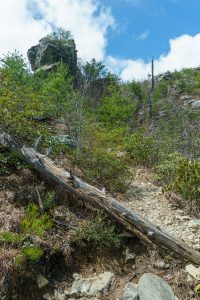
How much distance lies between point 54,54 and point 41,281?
834 inches

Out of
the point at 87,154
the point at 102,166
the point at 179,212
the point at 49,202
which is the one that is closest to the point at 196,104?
the point at 87,154

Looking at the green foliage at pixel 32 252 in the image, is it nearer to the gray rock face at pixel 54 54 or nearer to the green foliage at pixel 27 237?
the green foliage at pixel 27 237

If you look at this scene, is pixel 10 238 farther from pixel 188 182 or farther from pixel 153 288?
pixel 188 182

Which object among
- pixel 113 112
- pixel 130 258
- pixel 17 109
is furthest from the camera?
pixel 113 112

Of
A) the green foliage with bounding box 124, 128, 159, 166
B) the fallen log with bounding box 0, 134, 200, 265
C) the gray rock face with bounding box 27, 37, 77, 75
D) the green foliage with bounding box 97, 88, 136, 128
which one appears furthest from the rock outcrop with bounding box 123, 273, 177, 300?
the gray rock face with bounding box 27, 37, 77, 75

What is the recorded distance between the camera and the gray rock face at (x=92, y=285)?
4301 mm

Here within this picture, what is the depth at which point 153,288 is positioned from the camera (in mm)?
4320

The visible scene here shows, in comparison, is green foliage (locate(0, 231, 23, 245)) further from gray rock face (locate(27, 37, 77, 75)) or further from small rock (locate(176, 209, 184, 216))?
gray rock face (locate(27, 37, 77, 75))

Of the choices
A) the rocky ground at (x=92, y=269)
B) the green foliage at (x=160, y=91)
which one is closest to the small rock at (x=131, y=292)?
the rocky ground at (x=92, y=269)

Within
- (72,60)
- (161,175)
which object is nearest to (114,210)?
(161,175)

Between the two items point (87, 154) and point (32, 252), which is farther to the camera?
point (87, 154)

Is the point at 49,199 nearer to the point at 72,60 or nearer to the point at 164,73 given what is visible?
the point at 72,60

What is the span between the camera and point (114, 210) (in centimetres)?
530

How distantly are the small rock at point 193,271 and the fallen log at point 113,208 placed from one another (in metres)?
0.12
